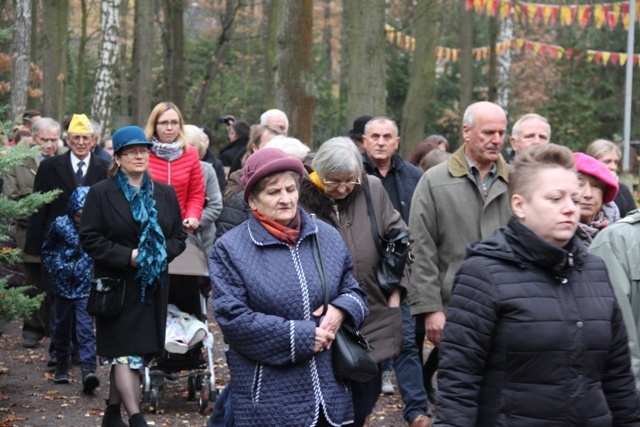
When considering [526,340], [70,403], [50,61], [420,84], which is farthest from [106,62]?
[526,340]

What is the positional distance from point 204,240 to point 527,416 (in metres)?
7.11

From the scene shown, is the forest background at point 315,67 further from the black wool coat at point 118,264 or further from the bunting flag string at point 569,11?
the black wool coat at point 118,264

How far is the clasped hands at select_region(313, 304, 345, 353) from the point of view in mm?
5391

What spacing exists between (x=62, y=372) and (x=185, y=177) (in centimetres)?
224

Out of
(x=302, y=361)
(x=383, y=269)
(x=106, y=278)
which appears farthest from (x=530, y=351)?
(x=106, y=278)

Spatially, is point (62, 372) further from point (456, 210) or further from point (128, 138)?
point (456, 210)

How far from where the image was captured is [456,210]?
731cm

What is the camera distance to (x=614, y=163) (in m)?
8.66

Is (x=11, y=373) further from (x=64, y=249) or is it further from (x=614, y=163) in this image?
(x=614, y=163)

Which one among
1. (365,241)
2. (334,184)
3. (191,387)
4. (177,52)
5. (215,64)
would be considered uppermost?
(177,52)

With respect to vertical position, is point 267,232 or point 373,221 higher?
point 267,232

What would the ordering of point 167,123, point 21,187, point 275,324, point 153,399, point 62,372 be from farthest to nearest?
1. point 21,187
2. point 62,372
3. point 167,123
4. point 153,399
5. point 275,324

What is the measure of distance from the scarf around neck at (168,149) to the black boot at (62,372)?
7.30 feet

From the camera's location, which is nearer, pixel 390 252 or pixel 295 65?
pixel 390 252
